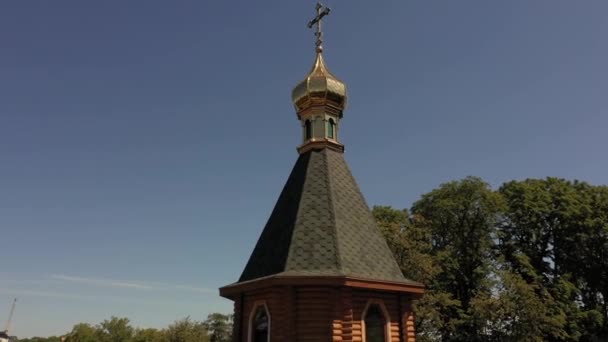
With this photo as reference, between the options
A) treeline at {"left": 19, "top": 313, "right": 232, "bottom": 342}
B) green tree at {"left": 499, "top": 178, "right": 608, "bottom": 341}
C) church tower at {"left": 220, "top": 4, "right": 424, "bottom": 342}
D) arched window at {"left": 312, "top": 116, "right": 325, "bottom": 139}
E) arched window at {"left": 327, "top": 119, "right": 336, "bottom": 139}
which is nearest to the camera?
church tower at {"left": 220, "top": 4, "right": 424, "bottom": 342}

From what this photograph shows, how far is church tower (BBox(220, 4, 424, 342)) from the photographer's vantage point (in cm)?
1035

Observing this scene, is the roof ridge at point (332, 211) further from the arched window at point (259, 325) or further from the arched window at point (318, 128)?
the arched window at point (259, 325)

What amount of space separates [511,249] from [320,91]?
72.9 ft

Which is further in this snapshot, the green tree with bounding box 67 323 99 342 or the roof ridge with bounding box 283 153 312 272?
the green tree with bounding box 67 323 99 342

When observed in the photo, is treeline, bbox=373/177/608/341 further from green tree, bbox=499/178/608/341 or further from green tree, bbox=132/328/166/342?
green tree, bbox=132/328/166/342

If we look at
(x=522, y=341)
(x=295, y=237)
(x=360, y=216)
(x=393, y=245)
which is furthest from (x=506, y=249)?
(x=295, y=237)

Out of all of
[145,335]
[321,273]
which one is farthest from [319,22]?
[145,335]

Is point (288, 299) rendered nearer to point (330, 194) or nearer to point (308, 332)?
point (308, 332)

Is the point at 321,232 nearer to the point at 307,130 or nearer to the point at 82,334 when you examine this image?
the point at 307,130

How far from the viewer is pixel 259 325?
11.4m

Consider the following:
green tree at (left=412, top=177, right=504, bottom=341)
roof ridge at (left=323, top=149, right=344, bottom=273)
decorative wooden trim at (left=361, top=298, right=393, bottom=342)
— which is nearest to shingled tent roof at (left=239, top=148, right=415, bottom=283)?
roof ridge at (left=323, top=149, right=344, bottom=273)

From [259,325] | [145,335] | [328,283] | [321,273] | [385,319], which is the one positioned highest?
[321,273]

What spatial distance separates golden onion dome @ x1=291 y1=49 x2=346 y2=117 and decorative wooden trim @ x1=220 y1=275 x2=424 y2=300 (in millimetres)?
6967

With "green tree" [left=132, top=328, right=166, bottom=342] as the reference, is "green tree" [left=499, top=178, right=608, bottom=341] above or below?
above
